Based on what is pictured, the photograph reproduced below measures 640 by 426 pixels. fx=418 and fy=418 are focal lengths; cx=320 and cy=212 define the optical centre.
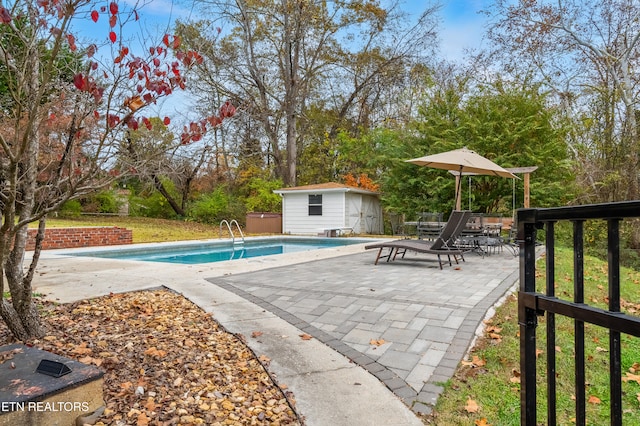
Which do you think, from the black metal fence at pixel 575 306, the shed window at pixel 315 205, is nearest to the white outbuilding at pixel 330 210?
the shed window at pixel 315 205

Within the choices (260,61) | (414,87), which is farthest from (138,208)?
(414,87)

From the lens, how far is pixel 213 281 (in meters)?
5.64

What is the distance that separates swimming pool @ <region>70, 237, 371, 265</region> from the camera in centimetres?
1031

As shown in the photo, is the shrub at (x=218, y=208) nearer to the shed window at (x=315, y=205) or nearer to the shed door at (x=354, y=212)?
the shed window at (x=315, y=205)

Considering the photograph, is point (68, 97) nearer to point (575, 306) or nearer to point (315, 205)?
point (575, 306)

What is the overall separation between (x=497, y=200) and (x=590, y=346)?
41.6 ft

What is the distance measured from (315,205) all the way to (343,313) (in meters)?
14.5

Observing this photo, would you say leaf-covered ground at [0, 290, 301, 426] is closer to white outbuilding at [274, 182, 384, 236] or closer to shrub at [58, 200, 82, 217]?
white outbuilding at [274, 182, 384, 236]

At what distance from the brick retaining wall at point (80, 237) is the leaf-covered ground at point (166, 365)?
8.10 metres

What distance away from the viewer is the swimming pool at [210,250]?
10.3m

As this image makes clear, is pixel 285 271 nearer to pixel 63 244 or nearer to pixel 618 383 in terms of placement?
pixel 618 383

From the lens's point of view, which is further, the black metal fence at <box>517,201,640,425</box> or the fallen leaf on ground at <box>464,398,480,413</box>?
the fallen leaf on ground at <box>464,398,480,413</box>

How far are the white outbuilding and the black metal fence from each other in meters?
15.1

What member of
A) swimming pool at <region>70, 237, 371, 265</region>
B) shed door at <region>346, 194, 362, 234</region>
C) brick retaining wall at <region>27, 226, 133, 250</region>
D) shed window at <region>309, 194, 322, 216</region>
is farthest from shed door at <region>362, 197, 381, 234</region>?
brick retaining wall at <region>27, 226, 133, 250</region>
